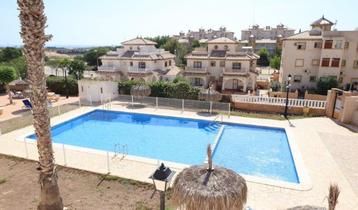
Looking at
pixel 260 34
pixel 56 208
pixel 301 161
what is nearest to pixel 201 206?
pixel 56 208

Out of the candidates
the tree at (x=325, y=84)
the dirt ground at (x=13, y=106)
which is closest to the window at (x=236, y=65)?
the tree at (x=325, y=84)

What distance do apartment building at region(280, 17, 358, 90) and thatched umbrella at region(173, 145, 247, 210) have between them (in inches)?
1177

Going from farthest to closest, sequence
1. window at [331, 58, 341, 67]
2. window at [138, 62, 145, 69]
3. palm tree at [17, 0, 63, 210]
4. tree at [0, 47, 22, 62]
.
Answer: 1. tree at [0, 47, 22, 62]
2. window at [138, 62, 145, 69]
3. window at [331, 58, 341, 67]
4. palm tree at [17, 0, 63, 210]

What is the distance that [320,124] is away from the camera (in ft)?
62.0

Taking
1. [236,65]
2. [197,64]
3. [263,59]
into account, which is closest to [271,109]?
[236,65]

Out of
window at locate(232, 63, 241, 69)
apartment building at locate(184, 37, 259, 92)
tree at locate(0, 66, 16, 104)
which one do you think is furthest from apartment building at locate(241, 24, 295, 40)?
tree at locate(0, 66, 16, 104)

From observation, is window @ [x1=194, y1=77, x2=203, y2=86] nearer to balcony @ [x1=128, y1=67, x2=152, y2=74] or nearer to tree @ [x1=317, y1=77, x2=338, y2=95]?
balcony @ [x1=128, y1=67, x2=152, y2=74]

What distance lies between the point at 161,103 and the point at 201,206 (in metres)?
18.0

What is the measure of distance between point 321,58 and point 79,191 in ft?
103

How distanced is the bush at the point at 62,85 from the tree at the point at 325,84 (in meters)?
29.1

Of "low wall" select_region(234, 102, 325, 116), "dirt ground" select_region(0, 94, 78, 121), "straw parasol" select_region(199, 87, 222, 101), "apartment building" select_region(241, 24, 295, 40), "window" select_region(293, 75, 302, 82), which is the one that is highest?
"apartment building" select_region(241, 24, 295, 40)

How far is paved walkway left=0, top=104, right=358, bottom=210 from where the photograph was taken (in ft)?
31.6

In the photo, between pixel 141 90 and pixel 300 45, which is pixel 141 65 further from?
pixel 300 45

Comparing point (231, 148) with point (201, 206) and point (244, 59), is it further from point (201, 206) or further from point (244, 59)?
point (244, 59)
